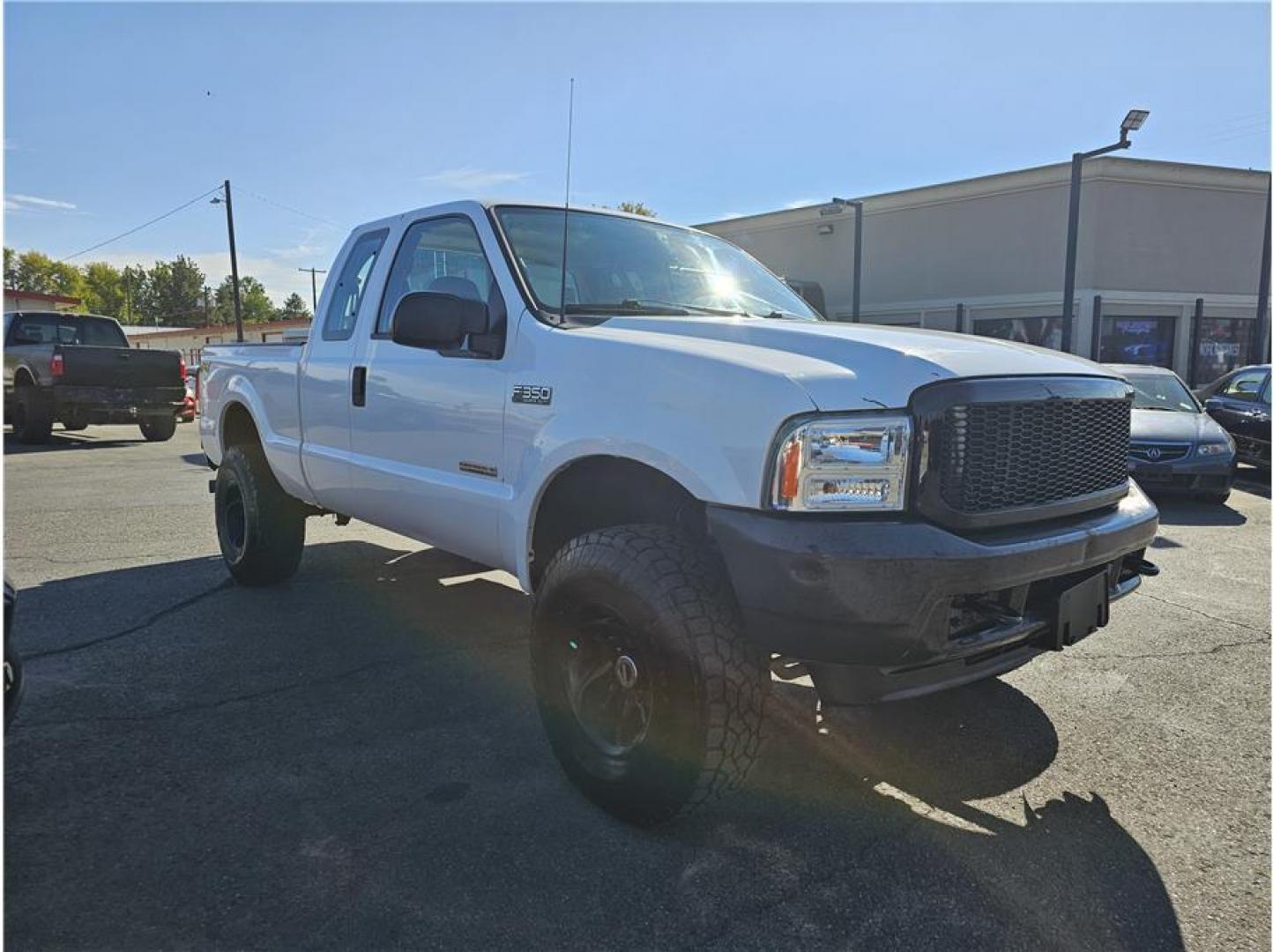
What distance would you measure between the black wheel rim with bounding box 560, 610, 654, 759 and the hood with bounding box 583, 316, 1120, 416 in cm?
91

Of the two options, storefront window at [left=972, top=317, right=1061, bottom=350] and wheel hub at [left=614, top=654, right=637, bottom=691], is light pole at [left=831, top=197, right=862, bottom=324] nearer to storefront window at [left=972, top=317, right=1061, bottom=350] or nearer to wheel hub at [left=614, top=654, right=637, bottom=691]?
storefront window at [left=972, top=317, right=1061, bottom=350]

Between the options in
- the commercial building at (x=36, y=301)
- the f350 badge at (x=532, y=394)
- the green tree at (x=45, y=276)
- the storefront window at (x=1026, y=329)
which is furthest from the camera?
the green tree at (x=45, y=276)

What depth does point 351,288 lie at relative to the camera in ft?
15.1

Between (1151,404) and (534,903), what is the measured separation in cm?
954

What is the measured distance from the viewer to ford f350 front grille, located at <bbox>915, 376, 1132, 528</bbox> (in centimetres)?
240

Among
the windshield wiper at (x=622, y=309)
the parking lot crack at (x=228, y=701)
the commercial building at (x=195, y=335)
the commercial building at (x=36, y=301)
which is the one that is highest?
the commercial building at (x=36, y=301)

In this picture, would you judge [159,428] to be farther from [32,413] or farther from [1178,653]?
[1178,653]

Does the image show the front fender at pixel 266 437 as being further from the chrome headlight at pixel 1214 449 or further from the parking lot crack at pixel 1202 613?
the chrome headlight at pixel 1214 449

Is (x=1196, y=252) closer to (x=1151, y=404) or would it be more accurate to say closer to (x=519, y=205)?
(x=1151, y=404)

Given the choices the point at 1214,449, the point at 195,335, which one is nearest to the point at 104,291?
the point at 195,335

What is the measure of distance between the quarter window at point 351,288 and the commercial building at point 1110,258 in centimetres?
1949

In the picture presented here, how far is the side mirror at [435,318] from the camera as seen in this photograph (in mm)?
3131

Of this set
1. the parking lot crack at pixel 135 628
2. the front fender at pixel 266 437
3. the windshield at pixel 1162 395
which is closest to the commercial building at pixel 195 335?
the windshield at pixel 1162 395

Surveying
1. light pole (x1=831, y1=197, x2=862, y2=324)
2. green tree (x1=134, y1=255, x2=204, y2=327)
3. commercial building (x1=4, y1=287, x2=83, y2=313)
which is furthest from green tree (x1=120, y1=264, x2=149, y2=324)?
light pole (x1=831, y1=197, x2=862, y2=324)
